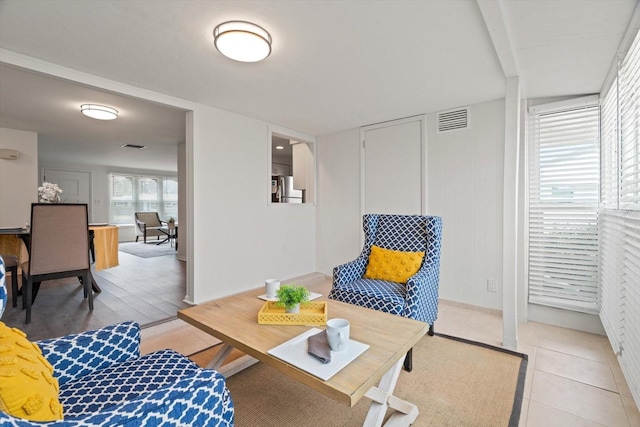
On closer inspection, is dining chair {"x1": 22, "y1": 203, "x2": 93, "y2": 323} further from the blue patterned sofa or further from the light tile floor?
the blue patterned sofa

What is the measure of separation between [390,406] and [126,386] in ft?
3.90

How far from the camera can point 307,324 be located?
1610mm

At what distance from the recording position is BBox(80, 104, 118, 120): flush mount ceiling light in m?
3.51

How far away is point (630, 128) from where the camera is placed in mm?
1820

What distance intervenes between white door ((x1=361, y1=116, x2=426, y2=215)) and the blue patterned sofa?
298 cm

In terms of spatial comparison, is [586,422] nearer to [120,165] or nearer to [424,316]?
[424,316]

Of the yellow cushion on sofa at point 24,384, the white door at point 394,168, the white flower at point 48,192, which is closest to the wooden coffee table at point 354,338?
the yellow cushion on sofa at point 24,384

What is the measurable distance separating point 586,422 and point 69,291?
15.9 feet

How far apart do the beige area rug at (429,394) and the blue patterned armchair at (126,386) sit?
59cm

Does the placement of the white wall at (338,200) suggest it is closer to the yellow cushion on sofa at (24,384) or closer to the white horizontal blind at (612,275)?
the white horizontal blind at (612,275)

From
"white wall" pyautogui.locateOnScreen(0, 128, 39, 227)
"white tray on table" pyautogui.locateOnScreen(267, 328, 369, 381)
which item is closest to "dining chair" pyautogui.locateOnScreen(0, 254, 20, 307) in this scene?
"white wall" pyautogui.locateOnScreen(0, 128, 39, 227)

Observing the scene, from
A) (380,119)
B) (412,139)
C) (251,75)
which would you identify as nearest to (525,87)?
(412,139)

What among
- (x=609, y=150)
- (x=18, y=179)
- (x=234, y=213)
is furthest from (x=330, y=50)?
Result: (x=18, y=179)

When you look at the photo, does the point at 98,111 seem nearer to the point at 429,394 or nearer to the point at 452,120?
the point at 452,120
